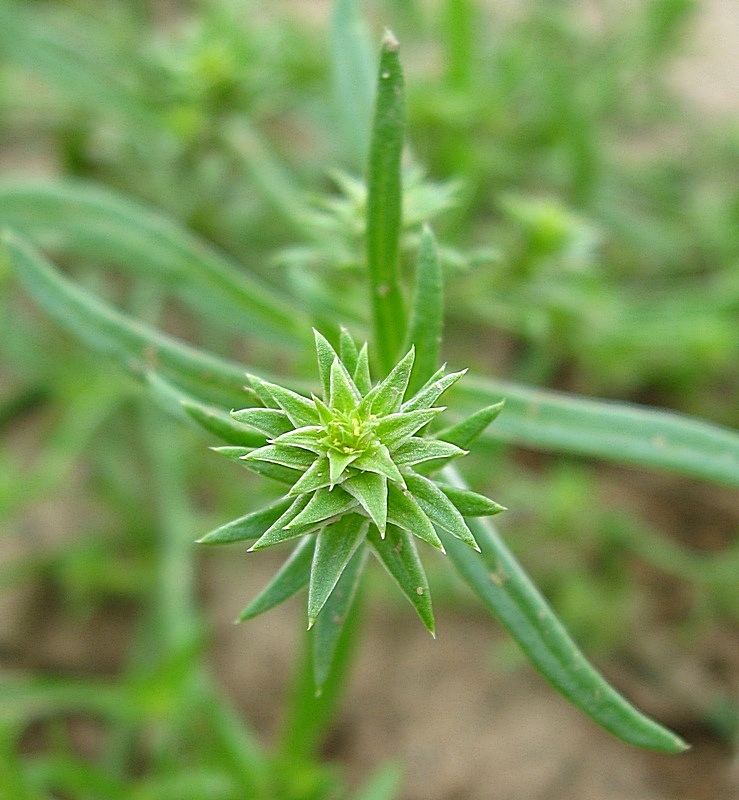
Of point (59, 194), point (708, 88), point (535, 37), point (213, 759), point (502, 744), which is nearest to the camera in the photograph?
point (59, 194)

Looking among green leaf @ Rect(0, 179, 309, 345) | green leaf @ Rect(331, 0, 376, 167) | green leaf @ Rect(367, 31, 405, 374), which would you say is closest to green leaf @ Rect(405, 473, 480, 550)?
green leaf @ Rect(367, 31, 405, 374)

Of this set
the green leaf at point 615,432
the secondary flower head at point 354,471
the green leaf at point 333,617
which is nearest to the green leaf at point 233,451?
the secondary flower head at point 354,471

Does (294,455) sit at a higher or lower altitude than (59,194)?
lower

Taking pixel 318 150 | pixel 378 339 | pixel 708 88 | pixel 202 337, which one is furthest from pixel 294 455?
pixel 708 88

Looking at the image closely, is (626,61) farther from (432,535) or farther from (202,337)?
(432,535)

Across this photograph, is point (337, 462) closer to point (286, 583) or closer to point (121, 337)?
point (286, 583)

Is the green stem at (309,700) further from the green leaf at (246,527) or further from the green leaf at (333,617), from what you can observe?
the green leaf at (246,527)
